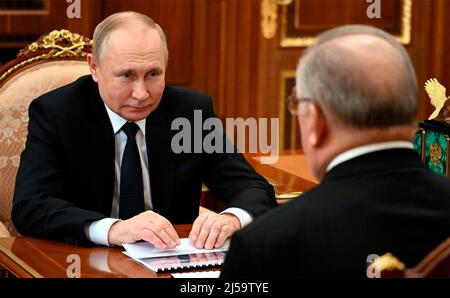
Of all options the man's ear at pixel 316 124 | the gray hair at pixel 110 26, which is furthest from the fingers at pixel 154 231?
the man's ear at pixel 316 124

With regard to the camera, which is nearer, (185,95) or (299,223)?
(299,223)

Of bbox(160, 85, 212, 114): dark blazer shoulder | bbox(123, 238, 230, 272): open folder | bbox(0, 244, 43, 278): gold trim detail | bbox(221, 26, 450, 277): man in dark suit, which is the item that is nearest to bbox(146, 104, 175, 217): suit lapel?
bbox(160, 85, 212, 114): dark blazer shoulder

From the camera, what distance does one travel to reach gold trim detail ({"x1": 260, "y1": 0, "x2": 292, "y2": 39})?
5527 mm

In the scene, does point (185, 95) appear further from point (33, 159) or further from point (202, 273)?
point (202, 273)

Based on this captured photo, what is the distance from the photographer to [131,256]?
2230 millimetres

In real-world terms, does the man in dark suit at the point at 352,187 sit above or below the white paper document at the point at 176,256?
above

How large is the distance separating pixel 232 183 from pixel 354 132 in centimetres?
128

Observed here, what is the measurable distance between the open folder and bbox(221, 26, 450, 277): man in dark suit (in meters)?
0.54

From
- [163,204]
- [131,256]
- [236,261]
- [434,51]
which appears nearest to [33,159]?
[163,204]

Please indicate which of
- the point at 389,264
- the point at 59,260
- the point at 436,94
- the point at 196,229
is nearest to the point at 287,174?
the point at 436,94

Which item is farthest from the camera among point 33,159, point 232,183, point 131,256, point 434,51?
point 434,51

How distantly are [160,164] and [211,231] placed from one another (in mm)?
504

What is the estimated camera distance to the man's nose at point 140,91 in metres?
2.62

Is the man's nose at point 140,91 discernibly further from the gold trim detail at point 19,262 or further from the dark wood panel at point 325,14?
the dark wood panel at point 325,14
